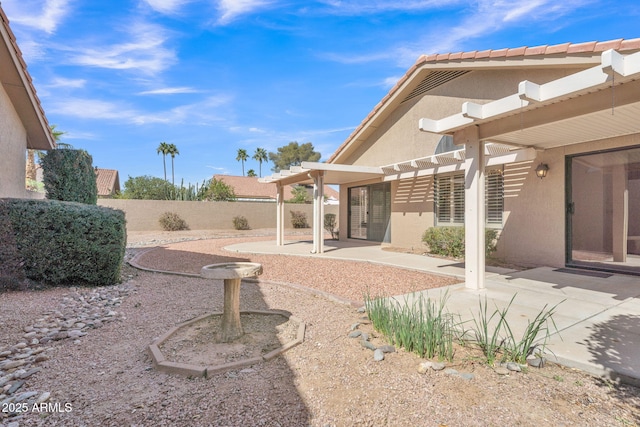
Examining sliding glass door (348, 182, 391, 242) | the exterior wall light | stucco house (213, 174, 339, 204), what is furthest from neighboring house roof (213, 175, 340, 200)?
the exterior wall light

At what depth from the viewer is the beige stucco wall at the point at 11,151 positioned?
762cm

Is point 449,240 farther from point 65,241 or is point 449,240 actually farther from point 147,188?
point 147,188

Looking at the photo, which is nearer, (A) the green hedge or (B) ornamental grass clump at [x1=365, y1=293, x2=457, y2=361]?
(B) ornamental grass clump at [x1=365, y1=293, x2=457, y2=361]

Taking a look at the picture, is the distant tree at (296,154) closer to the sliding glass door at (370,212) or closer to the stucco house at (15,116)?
the sliding glass door at (370,212)

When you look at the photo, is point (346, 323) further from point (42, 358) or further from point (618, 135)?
point (618, 135)

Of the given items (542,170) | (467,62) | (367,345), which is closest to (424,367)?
(367,345)

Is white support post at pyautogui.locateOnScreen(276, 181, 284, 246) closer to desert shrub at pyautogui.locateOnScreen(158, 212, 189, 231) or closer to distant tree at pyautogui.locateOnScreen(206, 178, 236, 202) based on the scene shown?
desert shrub at pyautogui.locateOnScreen(158, 212, 189, 231)

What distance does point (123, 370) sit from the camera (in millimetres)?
3330

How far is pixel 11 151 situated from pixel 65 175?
159 cm

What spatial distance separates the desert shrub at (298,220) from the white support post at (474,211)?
67.1 ft

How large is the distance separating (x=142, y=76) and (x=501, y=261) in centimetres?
1506

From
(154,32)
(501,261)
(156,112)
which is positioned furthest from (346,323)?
(156,112)

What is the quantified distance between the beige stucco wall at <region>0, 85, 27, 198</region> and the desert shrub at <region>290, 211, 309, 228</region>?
700 inches

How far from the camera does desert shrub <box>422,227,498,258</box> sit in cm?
960
